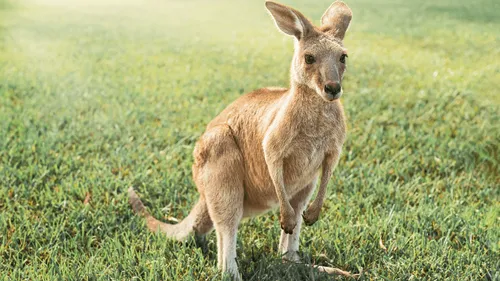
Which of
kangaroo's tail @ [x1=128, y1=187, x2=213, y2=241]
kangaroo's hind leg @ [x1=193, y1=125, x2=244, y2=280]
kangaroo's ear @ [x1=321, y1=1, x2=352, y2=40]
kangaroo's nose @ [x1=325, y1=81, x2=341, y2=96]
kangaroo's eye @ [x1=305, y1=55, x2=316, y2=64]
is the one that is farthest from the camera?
kangaroo's tail @ [x1=128, y1=187, x2=213, y2=241]

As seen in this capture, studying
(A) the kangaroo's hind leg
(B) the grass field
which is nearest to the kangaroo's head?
(B) the grass field

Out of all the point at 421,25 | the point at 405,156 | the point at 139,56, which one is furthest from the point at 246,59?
the point at 421,25

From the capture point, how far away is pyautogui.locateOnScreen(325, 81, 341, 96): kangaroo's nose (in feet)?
7.47

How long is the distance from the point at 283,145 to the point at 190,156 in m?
2.18

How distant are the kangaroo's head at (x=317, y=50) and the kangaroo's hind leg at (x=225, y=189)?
0.52 m

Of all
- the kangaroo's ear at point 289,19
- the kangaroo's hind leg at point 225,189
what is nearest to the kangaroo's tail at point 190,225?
the kangaroo's hind leg at point 225,189

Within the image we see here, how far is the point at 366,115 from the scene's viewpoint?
18.5 feet

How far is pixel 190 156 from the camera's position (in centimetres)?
467

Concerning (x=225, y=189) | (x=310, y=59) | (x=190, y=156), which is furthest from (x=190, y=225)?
(x=190, y=156)

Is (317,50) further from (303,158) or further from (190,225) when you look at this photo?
(190,225)

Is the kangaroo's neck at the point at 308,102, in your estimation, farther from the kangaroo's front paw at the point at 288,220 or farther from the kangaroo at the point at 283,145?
the kangaroo's front paw at the point at 288,220

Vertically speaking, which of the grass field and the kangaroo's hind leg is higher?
the kangaroo's hind leg

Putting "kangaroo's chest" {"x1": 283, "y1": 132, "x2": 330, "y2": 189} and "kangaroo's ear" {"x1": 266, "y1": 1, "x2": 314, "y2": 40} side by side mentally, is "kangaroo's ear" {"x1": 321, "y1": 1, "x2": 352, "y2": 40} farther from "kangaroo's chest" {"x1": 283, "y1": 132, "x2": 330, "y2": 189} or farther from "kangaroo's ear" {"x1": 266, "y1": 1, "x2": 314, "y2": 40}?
"kangaroo's chest" {"x1": 283, "y1": 132, "x2": 330, "y2": 189}

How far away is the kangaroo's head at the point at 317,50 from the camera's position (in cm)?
234
